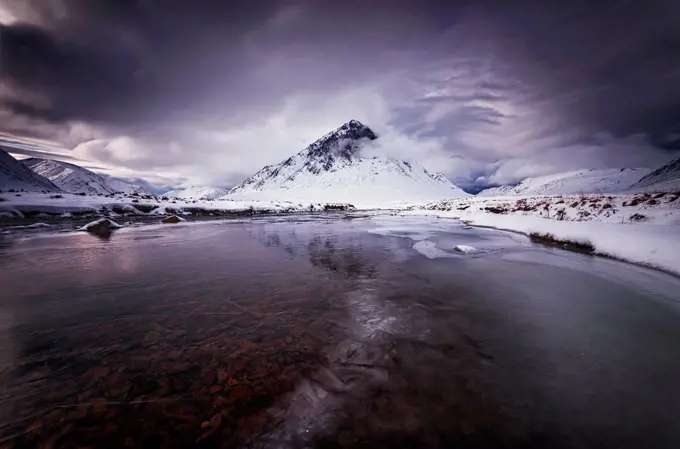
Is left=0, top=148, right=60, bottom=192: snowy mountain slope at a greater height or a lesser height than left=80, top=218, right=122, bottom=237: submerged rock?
greater

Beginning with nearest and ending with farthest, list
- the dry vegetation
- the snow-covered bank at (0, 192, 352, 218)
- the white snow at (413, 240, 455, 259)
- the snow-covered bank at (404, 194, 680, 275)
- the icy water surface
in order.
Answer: the icy water surface
the snow-covered bank at (404, 194, 680, 275)
the white snow at (413, 240, 455, 259)
the dry vegetation
the snow-covered bank at (0, 192, 352, 218)

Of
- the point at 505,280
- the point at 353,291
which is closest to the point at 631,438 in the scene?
the point at 353,291

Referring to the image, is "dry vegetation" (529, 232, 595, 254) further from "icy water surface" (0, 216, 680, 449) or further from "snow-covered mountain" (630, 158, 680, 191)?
"snow-covered mountain" (630, 158, 680, 191)

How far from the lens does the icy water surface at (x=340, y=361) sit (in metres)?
2.48

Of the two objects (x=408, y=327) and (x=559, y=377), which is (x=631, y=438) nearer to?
(x=559, y=377)

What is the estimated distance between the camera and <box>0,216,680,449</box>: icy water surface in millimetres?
2480

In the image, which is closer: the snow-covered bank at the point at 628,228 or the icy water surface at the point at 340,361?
the icy water surface at the point at 340,361

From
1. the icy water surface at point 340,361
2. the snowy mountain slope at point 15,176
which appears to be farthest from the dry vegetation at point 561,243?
the snowy mountain slope at point 15,176

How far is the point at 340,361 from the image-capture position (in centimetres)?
360

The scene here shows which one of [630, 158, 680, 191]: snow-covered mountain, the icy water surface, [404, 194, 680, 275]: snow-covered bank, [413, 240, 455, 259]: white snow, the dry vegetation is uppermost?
[630, 158, 680, 191]: snow-covered mountain

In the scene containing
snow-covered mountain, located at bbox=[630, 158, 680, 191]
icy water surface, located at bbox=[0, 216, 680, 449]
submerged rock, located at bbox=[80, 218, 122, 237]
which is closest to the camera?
icy water surface, located at bbox=[0, 216, 680, 449]

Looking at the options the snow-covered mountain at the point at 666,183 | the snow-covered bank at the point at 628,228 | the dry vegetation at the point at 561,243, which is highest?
the snow-covered mountain at the point at 666,183

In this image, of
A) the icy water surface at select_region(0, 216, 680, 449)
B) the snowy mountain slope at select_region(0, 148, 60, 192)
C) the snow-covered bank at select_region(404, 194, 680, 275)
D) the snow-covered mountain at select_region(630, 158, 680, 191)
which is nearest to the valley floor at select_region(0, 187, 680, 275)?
the snow-covered bank at select_region(404, 194, 680, 275)

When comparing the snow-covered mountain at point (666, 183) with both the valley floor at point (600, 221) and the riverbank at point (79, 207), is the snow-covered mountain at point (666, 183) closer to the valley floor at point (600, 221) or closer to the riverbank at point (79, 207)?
the valley floor at point (600, 221)
